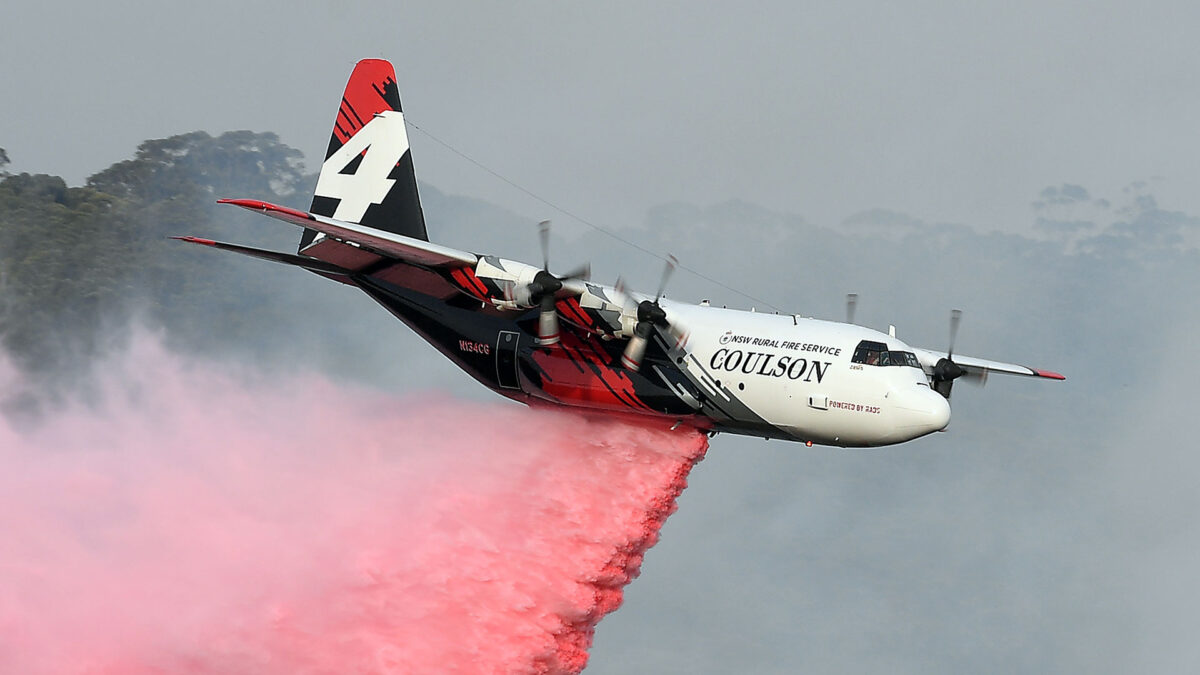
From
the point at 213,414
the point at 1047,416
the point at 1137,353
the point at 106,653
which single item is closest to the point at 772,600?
the point at 1047,416

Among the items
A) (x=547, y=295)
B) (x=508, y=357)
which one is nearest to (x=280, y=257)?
(x=508, y=357)

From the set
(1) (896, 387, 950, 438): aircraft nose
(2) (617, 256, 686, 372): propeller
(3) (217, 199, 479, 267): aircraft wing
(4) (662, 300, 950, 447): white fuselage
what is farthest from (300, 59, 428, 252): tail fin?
(1) (896, 387, 950, 438): aircraft nose

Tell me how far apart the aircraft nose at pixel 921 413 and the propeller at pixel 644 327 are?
3776 mm

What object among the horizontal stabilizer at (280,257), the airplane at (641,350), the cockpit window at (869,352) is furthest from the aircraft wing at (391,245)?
the cockpit window at (869,352)

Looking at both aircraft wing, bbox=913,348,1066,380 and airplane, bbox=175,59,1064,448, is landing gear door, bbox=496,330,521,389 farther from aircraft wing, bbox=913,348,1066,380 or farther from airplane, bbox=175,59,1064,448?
aircraft wing, bbox=913,348,1066,380

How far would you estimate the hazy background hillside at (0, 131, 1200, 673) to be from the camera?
168 feet

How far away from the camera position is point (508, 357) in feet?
80.4

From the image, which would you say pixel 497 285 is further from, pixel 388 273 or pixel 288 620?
pixel 288 620

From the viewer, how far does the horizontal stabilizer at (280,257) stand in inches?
979

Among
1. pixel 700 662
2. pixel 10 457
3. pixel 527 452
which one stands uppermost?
pixel 527 452

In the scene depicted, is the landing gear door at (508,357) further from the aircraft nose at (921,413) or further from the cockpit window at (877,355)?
the aircraft nose at (921,413)

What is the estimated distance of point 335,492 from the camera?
24.4 meters

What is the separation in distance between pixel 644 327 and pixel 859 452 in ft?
199

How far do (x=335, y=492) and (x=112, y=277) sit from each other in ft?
97.8
